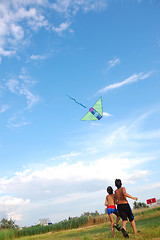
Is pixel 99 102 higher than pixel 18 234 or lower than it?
higher

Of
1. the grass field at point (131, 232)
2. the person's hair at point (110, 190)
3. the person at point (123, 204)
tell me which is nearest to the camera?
the grass field at point (131, 232)

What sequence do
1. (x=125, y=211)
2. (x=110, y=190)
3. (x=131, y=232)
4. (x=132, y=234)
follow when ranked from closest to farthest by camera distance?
(x=125, y=211) → (x=132, y=234) → (x=110, y=190) → (x=131, y=232)

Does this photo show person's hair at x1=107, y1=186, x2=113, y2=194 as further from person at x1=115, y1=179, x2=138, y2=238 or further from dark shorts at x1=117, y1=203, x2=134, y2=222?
dark shorts at x1=117, y1=203, x2=134, y2=222

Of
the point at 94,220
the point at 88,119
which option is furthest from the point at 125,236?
the point at 94,220

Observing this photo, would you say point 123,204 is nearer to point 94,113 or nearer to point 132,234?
point 132,234

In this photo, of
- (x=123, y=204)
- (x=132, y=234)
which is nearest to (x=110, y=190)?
(x=123, y=204)

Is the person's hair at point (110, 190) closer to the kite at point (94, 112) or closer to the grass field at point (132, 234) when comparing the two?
the grass field at point (132, 234)

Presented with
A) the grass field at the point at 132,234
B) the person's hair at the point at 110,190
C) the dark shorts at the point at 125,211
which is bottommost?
the grass field at the point at 132,234

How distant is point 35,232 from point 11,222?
Answer: 97.8 ft

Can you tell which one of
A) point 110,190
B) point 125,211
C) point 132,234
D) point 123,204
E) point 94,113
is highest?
point 94,113

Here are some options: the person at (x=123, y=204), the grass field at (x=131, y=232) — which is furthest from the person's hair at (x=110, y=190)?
the grass field at (x=131, y=232)

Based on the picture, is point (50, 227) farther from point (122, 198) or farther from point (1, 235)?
point (122, 198)

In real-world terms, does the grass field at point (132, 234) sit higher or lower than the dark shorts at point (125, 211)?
lower

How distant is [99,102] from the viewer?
1648cm
